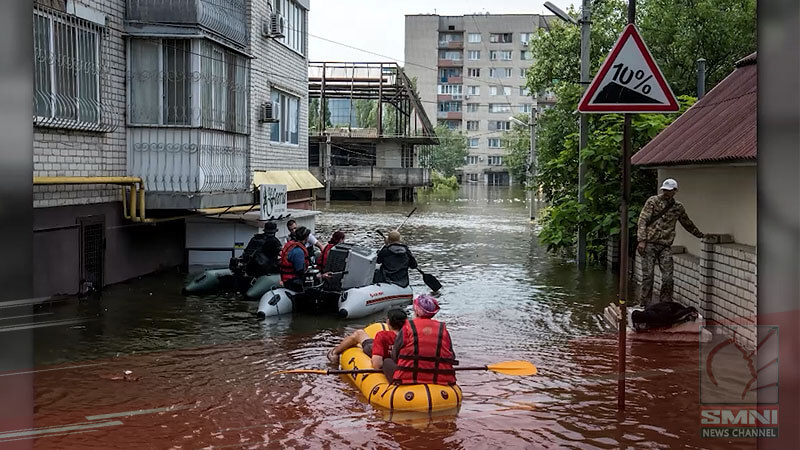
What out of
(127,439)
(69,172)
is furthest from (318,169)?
(127,439)

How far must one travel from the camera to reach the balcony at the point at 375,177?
57.5 m

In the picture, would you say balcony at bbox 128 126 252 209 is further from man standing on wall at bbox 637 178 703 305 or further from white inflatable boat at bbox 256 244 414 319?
man standing on wall at bbox 637 178 703 305

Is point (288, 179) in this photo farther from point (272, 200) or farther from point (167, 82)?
point (167, 82)

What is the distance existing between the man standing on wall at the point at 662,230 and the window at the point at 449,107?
9278 cm

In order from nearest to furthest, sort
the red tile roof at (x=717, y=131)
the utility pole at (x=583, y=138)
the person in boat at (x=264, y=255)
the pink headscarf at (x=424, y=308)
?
the pink headscarf at (x=424, y=308) → the red tile roof at (x=717, y=131) → the person in boat at (x=264, y=255) → the utility pole at (x=583, y=138)

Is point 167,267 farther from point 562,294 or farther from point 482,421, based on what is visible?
point 482,421

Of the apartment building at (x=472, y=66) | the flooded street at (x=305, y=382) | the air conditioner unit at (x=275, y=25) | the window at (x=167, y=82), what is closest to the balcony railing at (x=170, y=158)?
the window at (x=167, y=82)

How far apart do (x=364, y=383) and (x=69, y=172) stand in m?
7.77

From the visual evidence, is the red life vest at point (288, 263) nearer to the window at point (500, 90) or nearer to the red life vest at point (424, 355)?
the red life vest at point (424, 355)

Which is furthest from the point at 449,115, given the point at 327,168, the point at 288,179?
the point at 288,179

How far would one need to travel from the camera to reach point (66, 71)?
1351 centimetres

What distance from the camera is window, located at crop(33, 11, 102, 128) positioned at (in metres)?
12.6

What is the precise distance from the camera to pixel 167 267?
18.3m

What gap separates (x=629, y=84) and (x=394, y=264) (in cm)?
833
